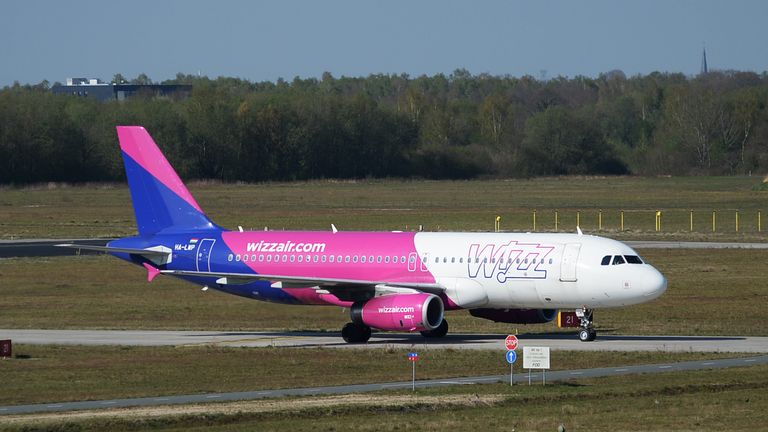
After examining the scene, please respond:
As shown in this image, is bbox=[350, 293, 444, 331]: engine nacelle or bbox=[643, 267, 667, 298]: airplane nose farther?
bbox=[350, 293, 444, 331]: engine nacelle

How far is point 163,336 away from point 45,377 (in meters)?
11.6

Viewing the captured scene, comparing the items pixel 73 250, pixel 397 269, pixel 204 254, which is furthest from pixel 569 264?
pixel 73 250

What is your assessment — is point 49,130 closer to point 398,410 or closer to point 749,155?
point 749,155

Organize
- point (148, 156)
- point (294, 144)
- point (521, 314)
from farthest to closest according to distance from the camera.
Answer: point (294, 144) < point (148, 156) < point (521, 314)

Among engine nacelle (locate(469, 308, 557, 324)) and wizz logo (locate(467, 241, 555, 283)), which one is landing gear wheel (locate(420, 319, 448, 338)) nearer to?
engine nacelle (locate(469, 308, 557, 324))

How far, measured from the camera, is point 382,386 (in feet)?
118

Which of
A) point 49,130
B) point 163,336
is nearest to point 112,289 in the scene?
point 163,336

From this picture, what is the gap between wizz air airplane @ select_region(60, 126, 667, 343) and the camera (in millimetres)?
45469

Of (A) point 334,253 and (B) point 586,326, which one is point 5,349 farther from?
(B) point 586,326

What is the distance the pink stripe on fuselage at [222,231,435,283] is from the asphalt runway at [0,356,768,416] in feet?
34.4

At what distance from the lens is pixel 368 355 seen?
4303 centimetres

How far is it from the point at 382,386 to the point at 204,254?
17004mm

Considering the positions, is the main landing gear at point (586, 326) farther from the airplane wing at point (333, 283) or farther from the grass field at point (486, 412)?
the grass field at point (486, 412)

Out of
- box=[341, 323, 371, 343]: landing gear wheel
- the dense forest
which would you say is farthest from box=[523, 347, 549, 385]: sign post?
the dense forest
